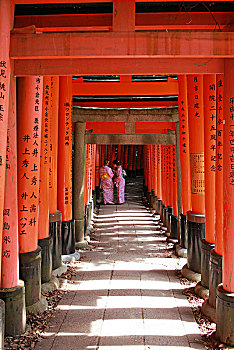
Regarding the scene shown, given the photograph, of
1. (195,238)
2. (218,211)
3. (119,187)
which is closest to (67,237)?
(195,238)

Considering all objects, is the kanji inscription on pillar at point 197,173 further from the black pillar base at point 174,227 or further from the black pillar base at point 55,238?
the black pillar base at point 174,227

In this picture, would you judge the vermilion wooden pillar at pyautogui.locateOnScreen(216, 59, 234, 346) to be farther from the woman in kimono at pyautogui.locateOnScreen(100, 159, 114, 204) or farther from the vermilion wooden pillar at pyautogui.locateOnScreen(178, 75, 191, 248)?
the woman in kimono at pyautogui.locateOnScreen(100, 159, 114, 204)

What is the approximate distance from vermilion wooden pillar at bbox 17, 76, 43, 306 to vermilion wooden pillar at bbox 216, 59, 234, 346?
2.24m

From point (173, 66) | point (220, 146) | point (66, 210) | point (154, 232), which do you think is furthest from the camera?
point (154, 232)

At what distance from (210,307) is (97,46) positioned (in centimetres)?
337

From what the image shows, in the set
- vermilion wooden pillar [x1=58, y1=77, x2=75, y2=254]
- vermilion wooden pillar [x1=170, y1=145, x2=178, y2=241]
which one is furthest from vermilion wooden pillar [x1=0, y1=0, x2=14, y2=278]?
vermilion wooden pillar [x1=170, y1=145, x2=178, y2=241]

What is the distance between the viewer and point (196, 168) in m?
6.03

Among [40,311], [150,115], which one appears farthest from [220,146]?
[150,115]

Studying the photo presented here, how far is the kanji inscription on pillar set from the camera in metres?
5.94

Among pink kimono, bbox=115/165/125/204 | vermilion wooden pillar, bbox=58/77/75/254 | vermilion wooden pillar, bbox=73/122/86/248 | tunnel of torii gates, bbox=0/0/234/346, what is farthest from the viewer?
pink kimono, bbox=115/165/125/204

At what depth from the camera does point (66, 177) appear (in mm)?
7242

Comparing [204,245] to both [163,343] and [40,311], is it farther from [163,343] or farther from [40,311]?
[40,311]

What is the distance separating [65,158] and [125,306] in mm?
3277

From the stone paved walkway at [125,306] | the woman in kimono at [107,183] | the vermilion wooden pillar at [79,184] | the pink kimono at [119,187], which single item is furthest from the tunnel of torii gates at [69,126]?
the pink kimono at [119,187]
